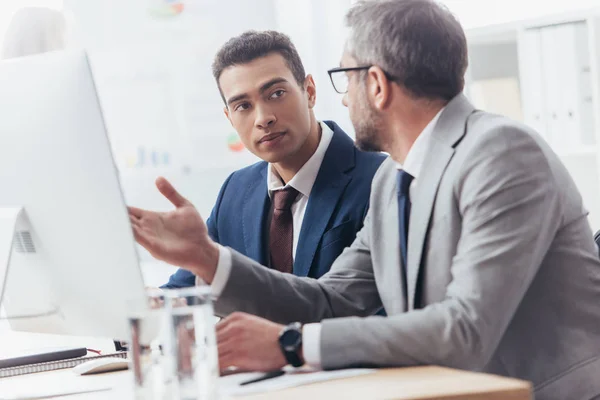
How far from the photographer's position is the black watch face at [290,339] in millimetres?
1300

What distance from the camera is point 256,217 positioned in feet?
7.72

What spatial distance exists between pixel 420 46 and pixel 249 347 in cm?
65

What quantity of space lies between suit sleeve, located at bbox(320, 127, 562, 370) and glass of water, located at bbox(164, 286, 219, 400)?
250 mm

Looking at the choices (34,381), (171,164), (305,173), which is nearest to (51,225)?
(34,381)

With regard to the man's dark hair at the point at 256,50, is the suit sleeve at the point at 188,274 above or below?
below

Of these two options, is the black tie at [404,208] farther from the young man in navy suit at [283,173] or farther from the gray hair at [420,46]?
the young man in navy suit at [283,173]

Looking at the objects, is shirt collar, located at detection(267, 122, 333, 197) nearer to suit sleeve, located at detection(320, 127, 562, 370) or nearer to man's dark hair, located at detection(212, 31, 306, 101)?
man's dark hair, located at detection(212, 31, 306, 101)

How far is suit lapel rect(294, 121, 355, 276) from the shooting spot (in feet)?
7.27

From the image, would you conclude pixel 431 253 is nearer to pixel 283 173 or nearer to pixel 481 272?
pixel 481 272

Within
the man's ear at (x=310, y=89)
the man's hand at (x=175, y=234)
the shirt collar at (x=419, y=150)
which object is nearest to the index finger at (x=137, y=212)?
the man's hand at (x=175, y=234)

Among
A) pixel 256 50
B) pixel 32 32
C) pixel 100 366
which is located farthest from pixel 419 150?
pixel 32 32

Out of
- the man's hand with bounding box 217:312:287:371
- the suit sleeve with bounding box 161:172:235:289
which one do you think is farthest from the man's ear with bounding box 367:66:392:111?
the suit sleeve with bounding box 161:172:235:289

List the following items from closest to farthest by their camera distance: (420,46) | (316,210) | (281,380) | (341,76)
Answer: (281,380) < (420,46) < (341,76) < (316,210)

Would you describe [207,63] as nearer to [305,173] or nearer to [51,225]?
[305,173]
